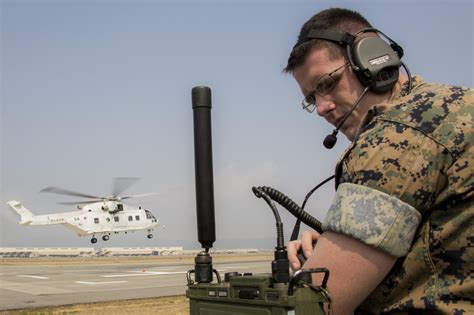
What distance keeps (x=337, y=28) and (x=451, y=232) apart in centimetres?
93

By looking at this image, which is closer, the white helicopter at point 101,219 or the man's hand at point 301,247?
the man's hand at point 301,247

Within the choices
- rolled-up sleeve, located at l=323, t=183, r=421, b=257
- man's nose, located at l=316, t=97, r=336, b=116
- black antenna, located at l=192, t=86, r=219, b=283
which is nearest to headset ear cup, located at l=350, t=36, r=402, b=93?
man's nose, located at l=316, t=97, r=336, b=116

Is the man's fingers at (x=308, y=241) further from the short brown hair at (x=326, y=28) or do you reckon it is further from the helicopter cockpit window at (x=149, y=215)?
the helicopter cockpit window at (x=149, y=215)

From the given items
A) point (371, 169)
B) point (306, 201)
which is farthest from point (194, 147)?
point (371, 169)

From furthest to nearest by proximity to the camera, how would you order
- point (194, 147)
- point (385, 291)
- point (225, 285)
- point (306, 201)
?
point (194, 147) < point (306, 201) < point (225, 285) < point (385, 291)

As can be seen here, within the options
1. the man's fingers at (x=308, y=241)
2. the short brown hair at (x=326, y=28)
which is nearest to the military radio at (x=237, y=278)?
the man's fingers at (x=308, y=241)

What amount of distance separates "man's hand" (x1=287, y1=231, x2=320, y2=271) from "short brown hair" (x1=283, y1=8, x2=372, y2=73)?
695 millimetres

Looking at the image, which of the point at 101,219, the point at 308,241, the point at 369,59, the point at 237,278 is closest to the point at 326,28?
the point at 369,59

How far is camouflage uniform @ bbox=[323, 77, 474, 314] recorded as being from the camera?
1.51m

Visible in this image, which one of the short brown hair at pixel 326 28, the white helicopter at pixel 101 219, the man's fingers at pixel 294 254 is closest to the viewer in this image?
the man's fingers at pixel 294 254

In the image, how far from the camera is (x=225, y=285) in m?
1.97

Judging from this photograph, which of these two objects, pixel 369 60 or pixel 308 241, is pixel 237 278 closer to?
pixel 308 241

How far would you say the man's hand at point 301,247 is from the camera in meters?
1.94

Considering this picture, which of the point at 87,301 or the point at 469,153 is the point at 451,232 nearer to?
the point at 469,153
